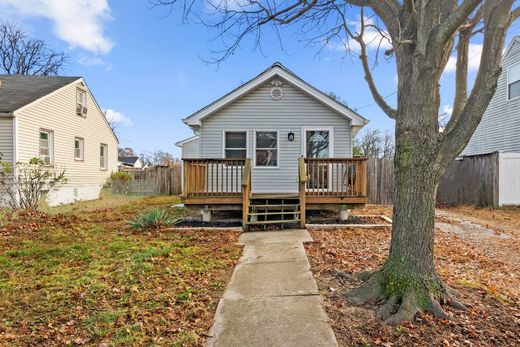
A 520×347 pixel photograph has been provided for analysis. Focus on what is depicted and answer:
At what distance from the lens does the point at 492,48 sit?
2.89 m

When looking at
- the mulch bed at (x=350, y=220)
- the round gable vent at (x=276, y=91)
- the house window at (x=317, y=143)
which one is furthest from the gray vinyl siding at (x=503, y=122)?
the round gable vent at (x=276, y=91)

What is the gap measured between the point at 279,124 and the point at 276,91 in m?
1.09

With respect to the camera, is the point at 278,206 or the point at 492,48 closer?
the point at 492,48

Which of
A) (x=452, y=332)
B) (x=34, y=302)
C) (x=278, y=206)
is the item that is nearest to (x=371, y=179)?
(x=278, y=206)

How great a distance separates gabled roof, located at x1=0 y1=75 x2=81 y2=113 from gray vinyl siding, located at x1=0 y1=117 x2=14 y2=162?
42 cm

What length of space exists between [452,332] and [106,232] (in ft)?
22.7

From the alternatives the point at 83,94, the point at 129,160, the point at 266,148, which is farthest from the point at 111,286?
the point at 129,160

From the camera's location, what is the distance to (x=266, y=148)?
31.7 ft

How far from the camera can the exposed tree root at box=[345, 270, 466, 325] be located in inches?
110

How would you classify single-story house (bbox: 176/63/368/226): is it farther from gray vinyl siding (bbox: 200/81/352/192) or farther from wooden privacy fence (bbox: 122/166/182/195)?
wooden privacy fence (bbox: 122/166/182/195)

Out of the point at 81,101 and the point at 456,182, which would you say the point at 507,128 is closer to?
the point at 456,182

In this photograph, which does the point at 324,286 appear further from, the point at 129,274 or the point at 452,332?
the point at 129,274

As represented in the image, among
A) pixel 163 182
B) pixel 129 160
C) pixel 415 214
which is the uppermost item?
pixel 129 160

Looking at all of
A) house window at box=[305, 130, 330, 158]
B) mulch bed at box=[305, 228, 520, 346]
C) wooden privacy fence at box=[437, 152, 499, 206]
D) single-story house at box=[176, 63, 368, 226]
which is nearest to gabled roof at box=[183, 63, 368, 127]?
single-story house at box=[176, 63, 368, 226]
